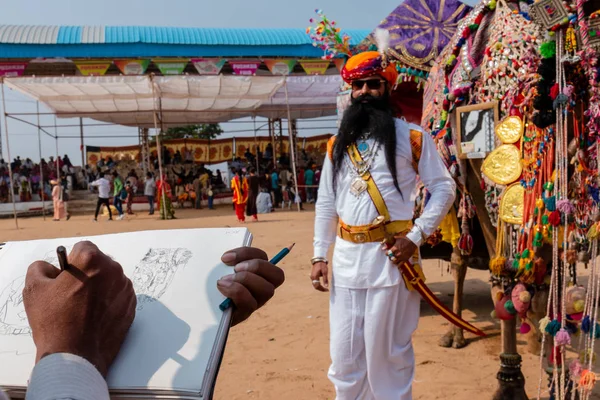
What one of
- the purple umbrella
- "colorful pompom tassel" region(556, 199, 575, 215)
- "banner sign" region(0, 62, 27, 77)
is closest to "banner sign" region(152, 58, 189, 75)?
"banner sign" region(0, 62, 27, 77)

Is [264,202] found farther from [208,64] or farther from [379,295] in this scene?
[379,295]

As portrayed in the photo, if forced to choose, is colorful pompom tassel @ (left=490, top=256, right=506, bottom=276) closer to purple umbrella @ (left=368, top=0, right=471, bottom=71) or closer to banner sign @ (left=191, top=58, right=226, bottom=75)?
purple umbrella @ (left=368, top=0, right=471, bottom=71)

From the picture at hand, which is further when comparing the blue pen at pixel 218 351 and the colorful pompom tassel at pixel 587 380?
the colorful pompom tassel at pixel 587 380

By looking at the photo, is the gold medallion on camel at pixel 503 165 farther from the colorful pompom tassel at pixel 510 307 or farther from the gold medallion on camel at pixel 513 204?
the colorful pompom tassel at pixel 510 307

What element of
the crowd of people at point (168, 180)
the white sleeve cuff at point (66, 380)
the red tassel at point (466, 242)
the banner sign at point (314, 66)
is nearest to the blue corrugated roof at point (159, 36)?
the banner sign at point (314, 66)

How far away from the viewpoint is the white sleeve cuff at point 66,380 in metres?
0.90

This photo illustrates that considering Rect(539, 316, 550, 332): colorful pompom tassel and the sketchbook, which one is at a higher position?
the sketchbook

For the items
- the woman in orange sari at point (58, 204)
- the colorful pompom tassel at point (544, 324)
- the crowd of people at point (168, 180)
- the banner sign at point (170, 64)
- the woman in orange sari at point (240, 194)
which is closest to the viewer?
the colorful pompom tassel at point (544, 324)

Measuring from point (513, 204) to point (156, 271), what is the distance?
Answer: 185cm

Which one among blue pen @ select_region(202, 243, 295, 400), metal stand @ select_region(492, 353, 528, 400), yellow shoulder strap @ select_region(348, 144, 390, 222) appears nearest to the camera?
blue pen @ select_region(202, 243, 295, 400)

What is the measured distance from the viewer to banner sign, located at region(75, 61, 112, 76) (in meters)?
16.7

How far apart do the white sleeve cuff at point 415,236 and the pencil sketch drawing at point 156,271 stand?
3.98 ft

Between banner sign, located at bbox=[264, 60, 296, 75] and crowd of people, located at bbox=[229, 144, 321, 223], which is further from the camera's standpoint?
banner sign, located at bbox=[264, 60, 296, 75]

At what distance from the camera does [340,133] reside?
2715mm
